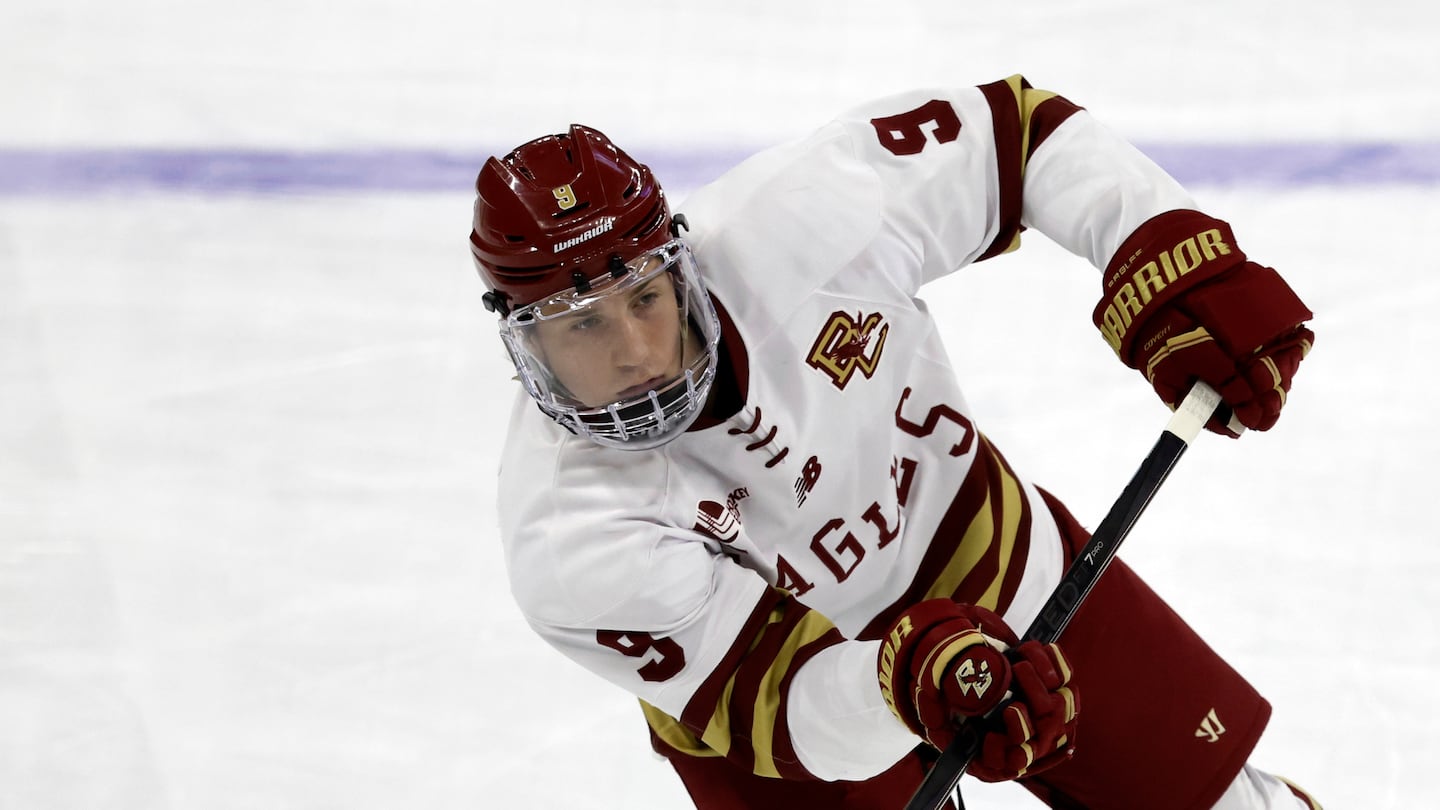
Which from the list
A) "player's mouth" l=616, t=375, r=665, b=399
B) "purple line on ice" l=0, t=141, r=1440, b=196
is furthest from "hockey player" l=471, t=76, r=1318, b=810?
"purple line on ice" l=0, t=141, r=1440, b=196

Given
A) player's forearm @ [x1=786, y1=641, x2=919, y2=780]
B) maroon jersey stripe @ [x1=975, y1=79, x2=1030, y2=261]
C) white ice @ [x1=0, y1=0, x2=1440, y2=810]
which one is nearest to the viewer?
player's forearm @ [x1=786, y1=641, x2=919, y2=780]

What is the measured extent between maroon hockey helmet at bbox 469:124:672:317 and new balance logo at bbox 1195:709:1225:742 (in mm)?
1172

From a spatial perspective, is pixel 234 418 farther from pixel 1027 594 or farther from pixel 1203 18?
pixel 1203 18

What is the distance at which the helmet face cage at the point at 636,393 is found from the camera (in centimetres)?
200

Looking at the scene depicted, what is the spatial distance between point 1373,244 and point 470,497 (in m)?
2.16

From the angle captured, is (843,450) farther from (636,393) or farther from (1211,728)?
(1211,728)

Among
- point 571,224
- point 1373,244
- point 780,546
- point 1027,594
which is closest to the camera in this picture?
point 571,224

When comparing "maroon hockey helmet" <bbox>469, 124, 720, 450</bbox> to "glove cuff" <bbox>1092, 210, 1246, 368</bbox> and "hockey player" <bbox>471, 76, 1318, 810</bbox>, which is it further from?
"glove cuff" <bbox>1092, 210, 1246, 368</bbox>

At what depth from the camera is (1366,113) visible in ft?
13.1

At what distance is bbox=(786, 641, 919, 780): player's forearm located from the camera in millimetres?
1975

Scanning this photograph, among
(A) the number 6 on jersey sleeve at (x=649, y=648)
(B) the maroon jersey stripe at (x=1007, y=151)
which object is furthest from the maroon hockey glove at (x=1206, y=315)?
(A) the number 6 on jersey sleeve at (x=649, y=648)

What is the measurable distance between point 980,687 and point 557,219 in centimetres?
78

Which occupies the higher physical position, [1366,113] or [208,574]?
[1366,113]

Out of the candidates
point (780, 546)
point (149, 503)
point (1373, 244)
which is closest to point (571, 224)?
point (780, 546)
